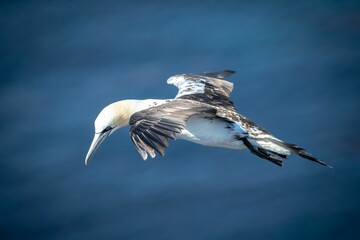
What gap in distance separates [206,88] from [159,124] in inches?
73.5

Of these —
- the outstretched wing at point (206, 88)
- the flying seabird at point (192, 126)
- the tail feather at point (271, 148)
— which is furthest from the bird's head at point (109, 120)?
the tail feather at point (271, 148)

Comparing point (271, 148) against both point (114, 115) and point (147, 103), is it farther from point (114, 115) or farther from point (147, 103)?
point (114, 115)

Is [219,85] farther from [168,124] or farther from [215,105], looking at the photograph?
[168,124]

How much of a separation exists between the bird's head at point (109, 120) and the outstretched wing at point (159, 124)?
651 millimetres

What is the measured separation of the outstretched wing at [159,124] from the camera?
6590 millimetres

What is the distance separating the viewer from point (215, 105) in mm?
8156

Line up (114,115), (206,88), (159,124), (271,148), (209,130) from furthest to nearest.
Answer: (206,88)
(114,115)
(271,148)
(209,130)
(159,124)

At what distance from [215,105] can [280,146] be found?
86cm

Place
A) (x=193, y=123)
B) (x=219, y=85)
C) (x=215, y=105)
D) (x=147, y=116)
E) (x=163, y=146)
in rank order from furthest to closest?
(x=219, y=85) → (x=215, y=105) → (x=193, y=123) → (x=147, y=116) → (x=163, y=146)

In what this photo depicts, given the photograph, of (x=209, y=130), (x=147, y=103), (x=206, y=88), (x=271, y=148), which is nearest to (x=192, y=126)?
(x=209, y=130)

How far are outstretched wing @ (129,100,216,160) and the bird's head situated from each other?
651mm

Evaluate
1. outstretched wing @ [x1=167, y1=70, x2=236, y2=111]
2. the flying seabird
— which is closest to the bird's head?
the flying seabird

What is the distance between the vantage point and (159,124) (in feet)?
22.4

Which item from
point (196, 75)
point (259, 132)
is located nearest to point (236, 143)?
point (259, 132)
